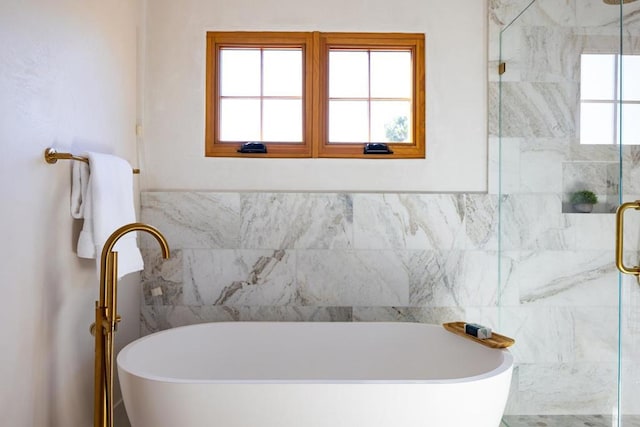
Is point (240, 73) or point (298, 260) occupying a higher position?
point (240, 73)

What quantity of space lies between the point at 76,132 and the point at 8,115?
0.46 m

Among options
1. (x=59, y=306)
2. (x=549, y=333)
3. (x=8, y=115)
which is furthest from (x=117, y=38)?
(x=549, y=333)

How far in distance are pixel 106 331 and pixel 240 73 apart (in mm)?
1734

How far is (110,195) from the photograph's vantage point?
6.36 feet

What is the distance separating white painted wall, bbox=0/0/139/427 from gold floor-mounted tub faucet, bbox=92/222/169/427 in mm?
224

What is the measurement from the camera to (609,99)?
1729 millimetres

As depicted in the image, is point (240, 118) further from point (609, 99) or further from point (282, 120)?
point (609, 99)

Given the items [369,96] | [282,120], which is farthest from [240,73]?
[369,96]

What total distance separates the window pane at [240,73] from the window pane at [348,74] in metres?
0.44

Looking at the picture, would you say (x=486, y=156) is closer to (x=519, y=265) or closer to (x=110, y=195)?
(x=519, y=265)

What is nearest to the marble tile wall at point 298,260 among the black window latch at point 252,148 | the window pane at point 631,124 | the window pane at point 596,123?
the black window latch at point 252,148

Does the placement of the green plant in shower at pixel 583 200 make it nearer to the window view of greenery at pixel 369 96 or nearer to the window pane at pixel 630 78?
the window pane at pixel 630 78

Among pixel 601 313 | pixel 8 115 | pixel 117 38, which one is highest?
pixel 117 38

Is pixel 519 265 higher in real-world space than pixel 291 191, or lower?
lower
